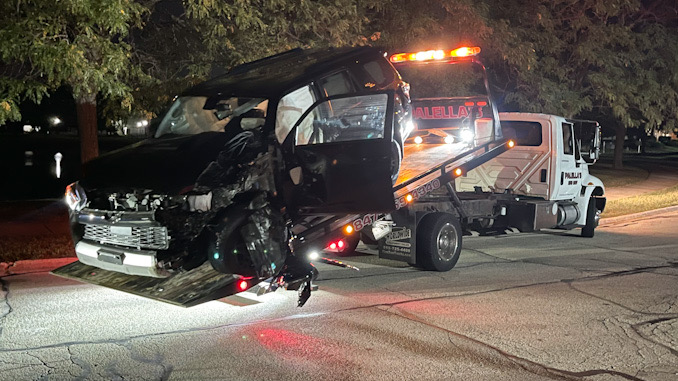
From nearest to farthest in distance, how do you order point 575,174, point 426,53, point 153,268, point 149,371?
1. point 149,371
2. point 153,268
3. point 426,53
4. point 575,174

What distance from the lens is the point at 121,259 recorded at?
257 inches

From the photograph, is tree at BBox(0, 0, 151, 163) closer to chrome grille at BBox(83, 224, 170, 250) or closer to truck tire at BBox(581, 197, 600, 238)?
chrome grille at BBox(83, 224, 170, 250)

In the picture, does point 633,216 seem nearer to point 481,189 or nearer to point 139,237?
point 481,189

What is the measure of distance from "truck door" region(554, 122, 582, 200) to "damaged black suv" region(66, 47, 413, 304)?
14.6 ft

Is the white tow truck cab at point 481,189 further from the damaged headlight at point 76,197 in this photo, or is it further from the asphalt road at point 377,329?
the damaged headlight at point 76,197

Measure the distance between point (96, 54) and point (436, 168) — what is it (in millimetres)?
5897

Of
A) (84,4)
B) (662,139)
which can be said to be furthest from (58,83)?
(662,139)

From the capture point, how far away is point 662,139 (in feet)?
297

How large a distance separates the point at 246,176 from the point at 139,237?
3.81 feet

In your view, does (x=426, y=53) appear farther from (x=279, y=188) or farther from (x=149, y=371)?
(x=149, y=371)

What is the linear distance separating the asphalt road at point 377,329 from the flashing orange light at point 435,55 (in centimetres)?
287

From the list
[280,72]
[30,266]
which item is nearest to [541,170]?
[280,72]

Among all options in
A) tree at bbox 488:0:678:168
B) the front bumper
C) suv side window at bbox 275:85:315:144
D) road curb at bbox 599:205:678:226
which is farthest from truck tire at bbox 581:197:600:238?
the front bumper

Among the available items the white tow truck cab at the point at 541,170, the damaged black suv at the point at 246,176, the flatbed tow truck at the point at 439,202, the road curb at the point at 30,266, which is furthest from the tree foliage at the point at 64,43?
the white tow truck cab at the point at 541,170
